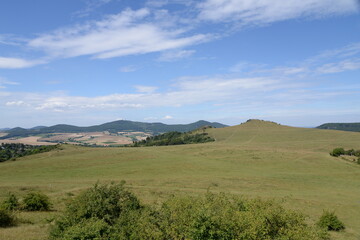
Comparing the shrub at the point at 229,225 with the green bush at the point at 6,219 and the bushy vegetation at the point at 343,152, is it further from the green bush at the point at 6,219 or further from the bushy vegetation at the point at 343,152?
the bushy vegetation at the point at 343,152

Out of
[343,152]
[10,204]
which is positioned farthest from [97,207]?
[343,152]

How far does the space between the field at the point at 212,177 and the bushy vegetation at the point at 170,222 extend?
3763 mm

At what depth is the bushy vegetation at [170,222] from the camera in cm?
1616

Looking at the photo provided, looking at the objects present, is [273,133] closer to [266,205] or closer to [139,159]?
[139,159]

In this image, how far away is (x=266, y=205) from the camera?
22422 mm

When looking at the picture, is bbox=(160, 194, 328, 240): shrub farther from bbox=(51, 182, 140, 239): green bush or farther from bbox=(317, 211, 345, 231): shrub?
bbox=(317, 211, 345, 231): shrub

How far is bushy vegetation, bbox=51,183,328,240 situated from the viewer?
16.2m

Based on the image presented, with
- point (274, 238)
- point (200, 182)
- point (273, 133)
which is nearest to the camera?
point (274, 238)

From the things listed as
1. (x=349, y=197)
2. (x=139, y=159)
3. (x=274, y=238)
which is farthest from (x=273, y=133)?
(x=274, y=238)

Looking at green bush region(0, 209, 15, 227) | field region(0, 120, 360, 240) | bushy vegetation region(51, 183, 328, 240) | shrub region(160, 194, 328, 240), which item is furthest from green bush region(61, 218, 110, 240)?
green bush region(0, 209, 15, 227)

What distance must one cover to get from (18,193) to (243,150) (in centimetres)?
7604

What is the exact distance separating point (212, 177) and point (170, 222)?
39538 mm

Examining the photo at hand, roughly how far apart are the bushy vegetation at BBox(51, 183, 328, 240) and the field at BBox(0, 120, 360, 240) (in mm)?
3763

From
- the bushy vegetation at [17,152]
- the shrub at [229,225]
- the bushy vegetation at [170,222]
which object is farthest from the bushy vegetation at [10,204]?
the bushy vegetation at [17,152]
